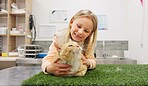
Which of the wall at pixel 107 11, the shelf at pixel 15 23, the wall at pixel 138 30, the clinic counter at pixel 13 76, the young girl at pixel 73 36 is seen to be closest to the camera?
the clinic counter at pixel 13 76

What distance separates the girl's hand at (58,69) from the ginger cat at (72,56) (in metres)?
0.02

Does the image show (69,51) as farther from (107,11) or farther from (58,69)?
(107,11)

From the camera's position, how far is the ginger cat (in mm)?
865

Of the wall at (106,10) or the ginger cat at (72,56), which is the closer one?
the ginger cat at (72,56)

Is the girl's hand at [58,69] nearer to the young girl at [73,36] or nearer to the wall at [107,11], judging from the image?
the young girl at [73,36]

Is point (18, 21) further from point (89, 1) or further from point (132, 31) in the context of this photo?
point (132, 31)

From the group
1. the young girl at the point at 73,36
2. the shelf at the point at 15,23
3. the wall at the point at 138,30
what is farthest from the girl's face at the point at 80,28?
the shelf at the point at 15,23

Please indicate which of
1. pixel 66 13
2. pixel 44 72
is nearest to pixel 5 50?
pixel 66 13

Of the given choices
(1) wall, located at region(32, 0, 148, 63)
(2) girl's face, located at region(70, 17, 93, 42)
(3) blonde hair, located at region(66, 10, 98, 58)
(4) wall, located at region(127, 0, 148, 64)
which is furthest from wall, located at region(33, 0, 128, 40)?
(2) girl's face, located at region(70, 17, 93, 42)

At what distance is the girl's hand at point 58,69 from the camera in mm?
924

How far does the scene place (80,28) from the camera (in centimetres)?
99

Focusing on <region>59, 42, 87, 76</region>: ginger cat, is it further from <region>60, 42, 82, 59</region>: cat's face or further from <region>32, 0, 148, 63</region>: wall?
<region>32, 0, 148, 63</region>: wall

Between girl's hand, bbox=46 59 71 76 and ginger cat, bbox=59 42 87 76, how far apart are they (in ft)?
0.07

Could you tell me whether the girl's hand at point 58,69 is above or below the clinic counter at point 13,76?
above
